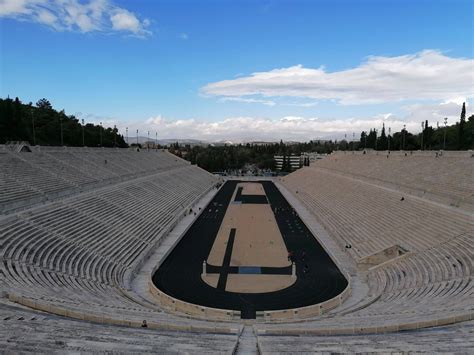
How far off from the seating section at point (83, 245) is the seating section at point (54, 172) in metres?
0.27

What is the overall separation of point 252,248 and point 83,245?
11.6m

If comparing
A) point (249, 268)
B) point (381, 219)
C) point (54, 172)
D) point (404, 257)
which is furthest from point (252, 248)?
point (54, 172)

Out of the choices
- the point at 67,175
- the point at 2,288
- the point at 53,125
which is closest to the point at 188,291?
the point at 2,288

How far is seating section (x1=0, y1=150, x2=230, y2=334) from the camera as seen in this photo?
1307 cm

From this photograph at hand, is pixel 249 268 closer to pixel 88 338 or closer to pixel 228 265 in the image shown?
pixel 228 265

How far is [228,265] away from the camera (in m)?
23.5

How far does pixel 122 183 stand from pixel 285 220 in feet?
55.9

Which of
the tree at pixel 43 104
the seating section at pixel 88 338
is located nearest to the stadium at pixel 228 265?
the seating section at pixel 88 338

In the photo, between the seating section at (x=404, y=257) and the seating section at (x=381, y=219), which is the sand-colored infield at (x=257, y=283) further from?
the seating section at (x=381, y=219)

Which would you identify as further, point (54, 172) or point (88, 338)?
point (54, 172)

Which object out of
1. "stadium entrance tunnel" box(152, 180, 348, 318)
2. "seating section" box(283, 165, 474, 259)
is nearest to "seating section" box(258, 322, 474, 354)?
"stadium entrance tunnel" box(152, 180, 348, 318)

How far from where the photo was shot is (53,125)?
67.2 m

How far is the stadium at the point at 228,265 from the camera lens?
9664 millimetres

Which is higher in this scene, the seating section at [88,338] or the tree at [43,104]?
the tree at [43,104]
